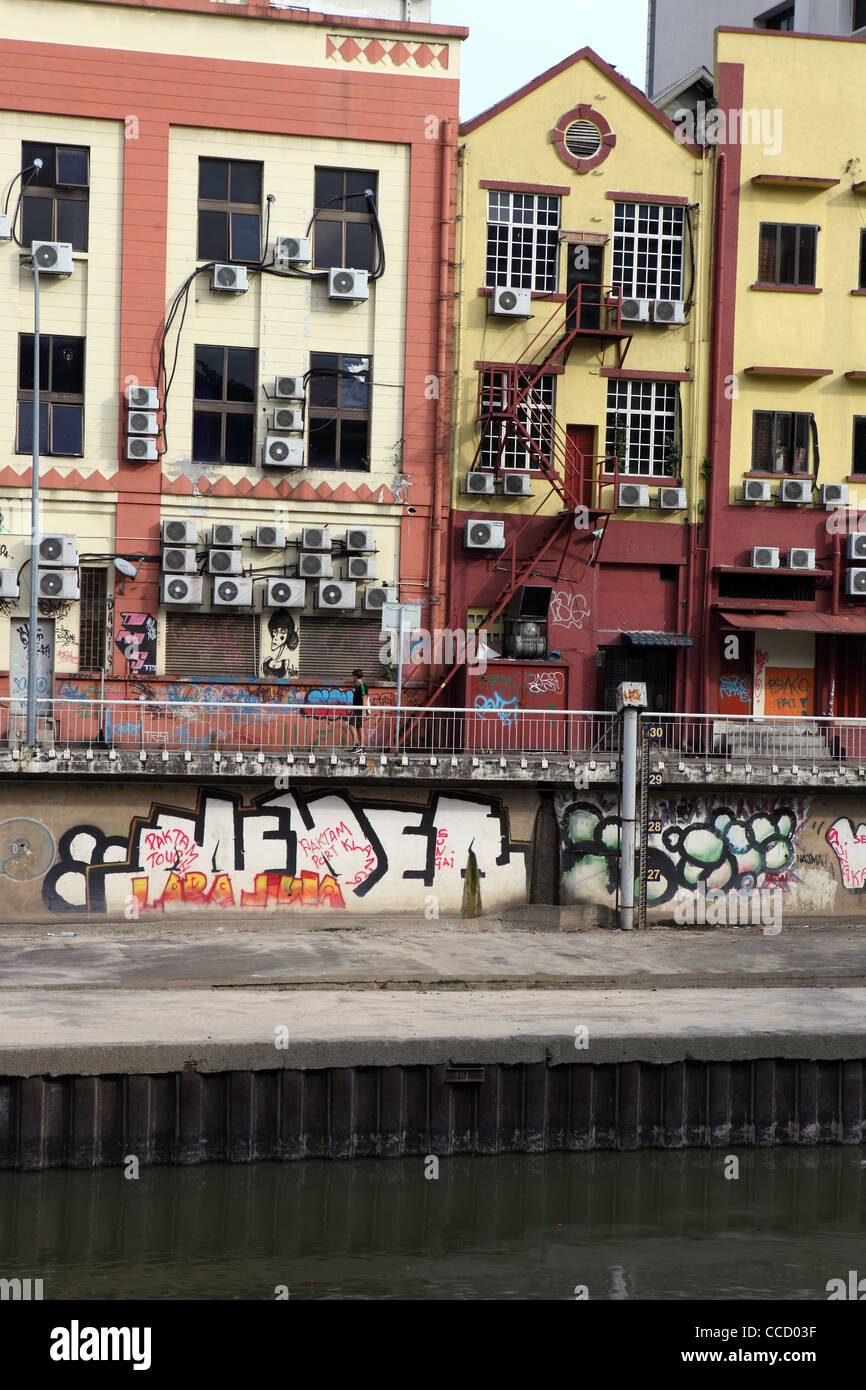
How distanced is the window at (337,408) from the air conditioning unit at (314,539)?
5.56 ft

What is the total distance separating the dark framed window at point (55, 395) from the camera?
34.5 meters

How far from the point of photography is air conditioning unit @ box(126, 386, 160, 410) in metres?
34.4

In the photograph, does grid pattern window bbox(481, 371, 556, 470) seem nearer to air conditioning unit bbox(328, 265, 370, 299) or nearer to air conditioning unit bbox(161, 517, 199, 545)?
Result: air conditioning unit bbox(328, 265, 370, 299)

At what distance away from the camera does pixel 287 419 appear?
3506 centimetres

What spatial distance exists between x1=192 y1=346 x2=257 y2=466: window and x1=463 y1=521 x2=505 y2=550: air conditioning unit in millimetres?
5478

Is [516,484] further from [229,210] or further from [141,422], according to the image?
[229,210]

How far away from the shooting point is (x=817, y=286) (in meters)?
37.6

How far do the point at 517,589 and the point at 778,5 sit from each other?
27.6 m

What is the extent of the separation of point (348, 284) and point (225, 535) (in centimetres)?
663

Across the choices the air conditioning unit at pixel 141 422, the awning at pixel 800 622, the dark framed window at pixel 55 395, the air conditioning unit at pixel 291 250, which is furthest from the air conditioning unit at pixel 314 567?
the awning at pixel 800 622

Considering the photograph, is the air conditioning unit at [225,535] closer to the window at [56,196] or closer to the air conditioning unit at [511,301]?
the window at [56,196]

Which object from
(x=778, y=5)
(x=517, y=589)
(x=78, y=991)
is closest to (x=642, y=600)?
(x=517, y=589)

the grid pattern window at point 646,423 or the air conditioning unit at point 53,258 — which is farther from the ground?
the air conditioning unit at point 53,258

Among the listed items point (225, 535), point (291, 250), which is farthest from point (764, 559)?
point (291, 250)
